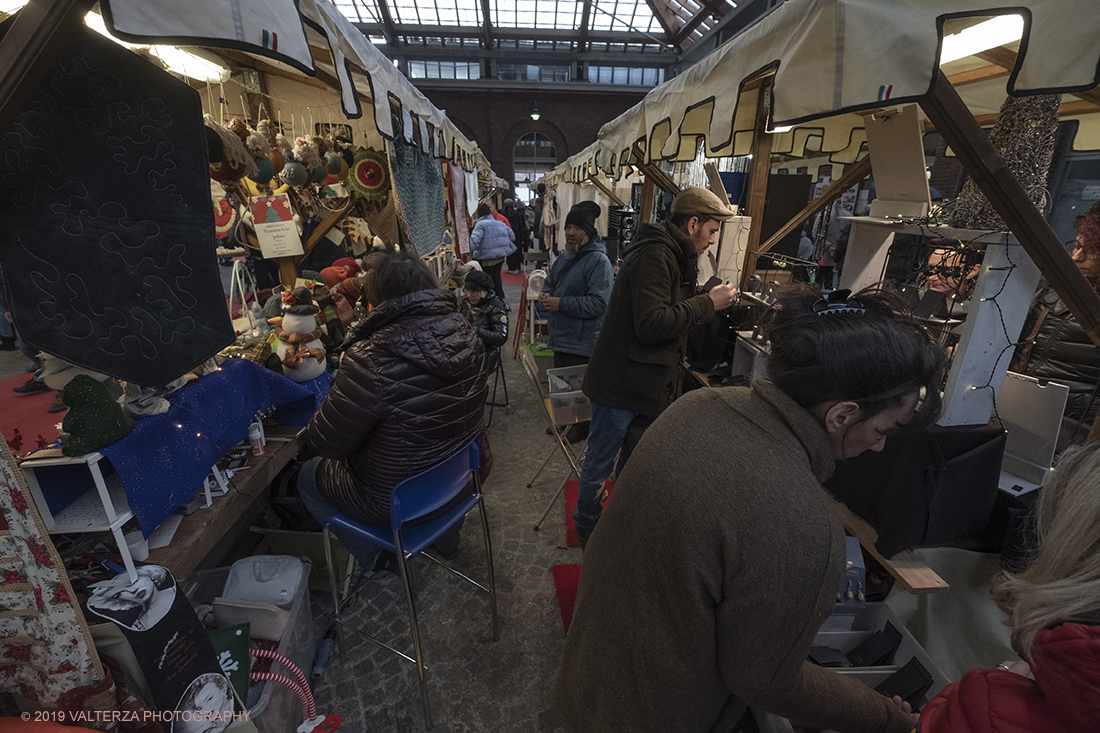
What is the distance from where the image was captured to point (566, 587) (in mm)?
2488

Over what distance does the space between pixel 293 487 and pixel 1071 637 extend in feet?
9.33

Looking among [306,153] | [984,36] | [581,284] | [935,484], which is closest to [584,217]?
[581,284]

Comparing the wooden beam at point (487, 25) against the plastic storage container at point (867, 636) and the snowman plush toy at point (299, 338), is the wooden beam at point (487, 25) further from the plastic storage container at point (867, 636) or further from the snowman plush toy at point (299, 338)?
the plastic storage container at point (867, 636)

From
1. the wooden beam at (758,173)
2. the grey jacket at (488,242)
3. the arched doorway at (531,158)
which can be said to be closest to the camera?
the wooden beam at (758,173)

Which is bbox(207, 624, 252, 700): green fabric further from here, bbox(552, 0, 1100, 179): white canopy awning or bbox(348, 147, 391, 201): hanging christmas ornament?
bbox(348, 147, 391, 201): hanging christmas ornament

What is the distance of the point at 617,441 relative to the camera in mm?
2428

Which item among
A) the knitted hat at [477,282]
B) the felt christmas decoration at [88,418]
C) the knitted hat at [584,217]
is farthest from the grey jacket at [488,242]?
the felt christmas decoration at [88,418]

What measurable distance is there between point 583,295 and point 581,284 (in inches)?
3.3

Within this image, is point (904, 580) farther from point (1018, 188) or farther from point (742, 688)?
point (1018, 188)

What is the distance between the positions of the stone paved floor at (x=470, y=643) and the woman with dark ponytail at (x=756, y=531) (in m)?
1.18

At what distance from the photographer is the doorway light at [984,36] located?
1.41m

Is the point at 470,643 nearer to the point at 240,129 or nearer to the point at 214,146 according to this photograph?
the point at 214,146

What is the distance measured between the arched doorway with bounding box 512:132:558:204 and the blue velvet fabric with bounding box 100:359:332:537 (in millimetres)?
17615

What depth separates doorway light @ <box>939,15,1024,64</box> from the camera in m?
1.41
